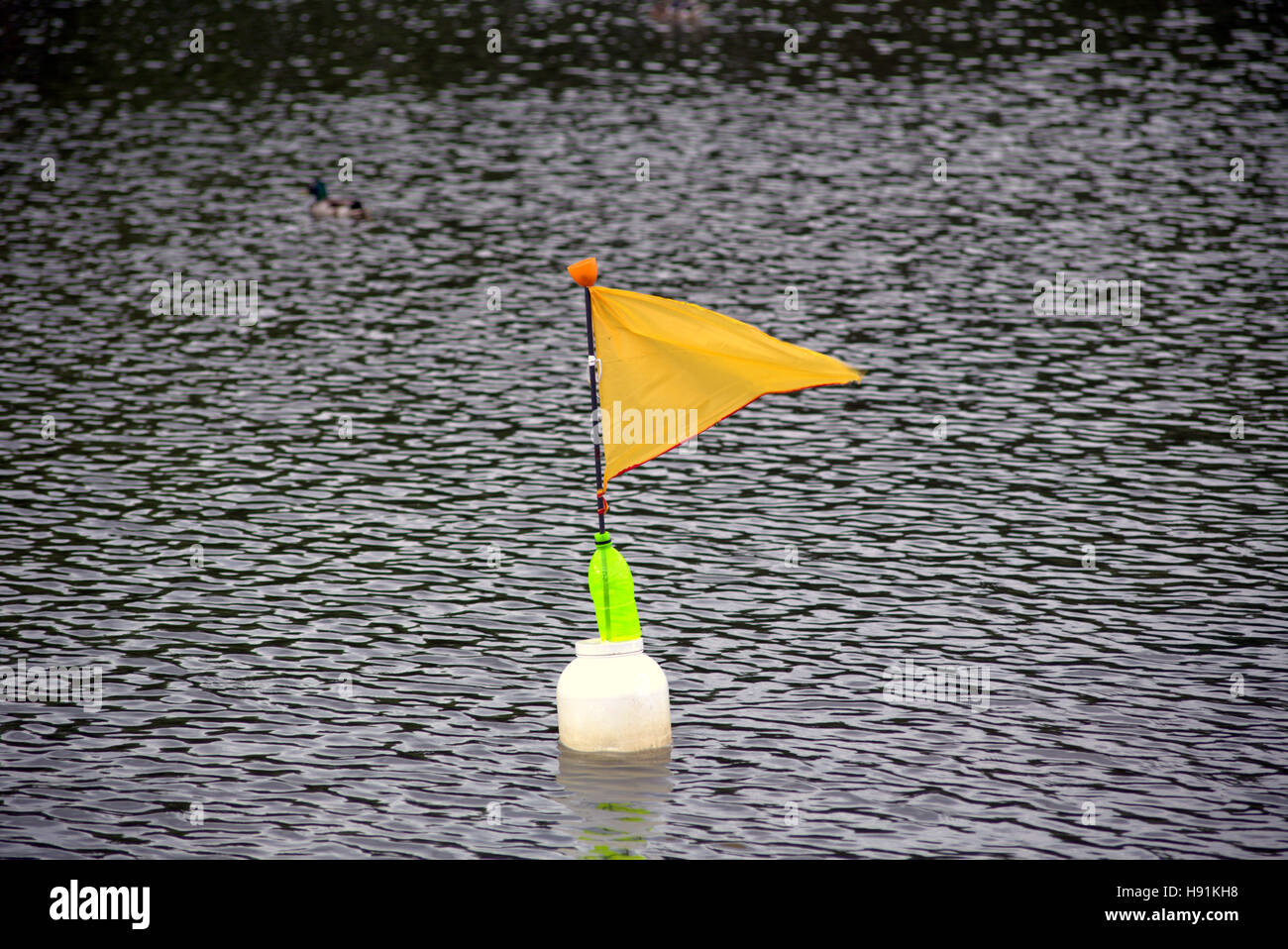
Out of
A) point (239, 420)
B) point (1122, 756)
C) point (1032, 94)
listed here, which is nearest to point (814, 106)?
point (1032, 94)

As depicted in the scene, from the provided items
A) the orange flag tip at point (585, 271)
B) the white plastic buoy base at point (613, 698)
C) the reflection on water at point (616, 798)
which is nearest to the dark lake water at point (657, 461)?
the reflection on water at point (616, 798)

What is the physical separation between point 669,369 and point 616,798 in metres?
5.09

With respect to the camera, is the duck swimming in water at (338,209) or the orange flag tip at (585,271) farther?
the duck swimming in water at (338,209)

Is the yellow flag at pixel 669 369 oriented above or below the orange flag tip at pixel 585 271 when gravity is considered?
below

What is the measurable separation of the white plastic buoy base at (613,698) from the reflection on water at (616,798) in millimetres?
210

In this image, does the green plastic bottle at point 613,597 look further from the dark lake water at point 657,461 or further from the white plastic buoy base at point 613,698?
the dark lake water at point 657,461

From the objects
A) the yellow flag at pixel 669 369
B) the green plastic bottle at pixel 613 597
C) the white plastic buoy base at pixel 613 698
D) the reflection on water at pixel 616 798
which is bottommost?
the reflection on water at pixel 616 798

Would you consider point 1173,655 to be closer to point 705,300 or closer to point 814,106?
point 705,300

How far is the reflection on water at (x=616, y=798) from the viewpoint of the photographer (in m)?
18.6

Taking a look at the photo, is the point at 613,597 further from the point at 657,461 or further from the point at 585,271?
the point at 657,461

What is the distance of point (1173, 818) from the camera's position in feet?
62.7

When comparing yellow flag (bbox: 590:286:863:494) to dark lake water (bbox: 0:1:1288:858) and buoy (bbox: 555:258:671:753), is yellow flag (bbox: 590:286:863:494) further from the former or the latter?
dark lake water (bbox: 0:1:1288:858)

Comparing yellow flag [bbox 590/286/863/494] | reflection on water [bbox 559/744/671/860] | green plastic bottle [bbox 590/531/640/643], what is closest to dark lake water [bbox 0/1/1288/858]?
reflection on water [bbox 559/744/671/860]
